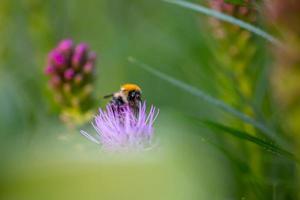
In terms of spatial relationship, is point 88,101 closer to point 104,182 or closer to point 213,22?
point 213,22

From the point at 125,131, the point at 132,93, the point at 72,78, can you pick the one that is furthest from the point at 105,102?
the point at 125,131

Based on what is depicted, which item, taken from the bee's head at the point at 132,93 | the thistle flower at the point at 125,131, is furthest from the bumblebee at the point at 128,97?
the thistle flower at the point at 125,131

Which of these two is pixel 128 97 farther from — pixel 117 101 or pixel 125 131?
pixel 125 131

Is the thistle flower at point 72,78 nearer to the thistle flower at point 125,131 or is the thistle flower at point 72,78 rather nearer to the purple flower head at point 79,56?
the purple flower head at point 79,56

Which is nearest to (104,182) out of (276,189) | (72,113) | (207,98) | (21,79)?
(207,98)

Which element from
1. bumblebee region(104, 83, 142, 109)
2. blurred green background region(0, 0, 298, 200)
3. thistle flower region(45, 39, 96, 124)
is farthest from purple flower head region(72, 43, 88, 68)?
bumblebee region(104, 83, 142, 109)

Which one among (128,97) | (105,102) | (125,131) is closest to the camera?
(125,131)

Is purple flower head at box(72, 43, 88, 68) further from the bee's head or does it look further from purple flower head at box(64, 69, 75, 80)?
the bee's head

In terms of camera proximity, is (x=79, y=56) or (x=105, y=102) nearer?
(x=79, y=56)
